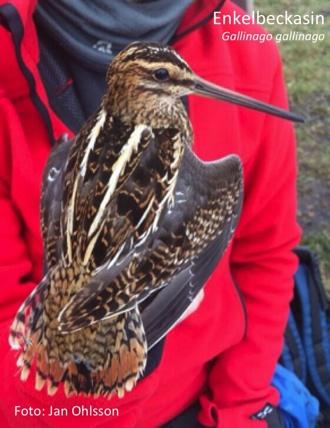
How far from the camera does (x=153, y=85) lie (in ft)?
2.25

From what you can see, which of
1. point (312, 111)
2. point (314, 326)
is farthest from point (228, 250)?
point (312, 111)

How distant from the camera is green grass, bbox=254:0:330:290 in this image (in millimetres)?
2590

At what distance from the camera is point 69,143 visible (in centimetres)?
77

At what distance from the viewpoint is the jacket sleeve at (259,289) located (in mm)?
1316

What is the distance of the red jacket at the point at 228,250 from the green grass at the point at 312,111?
41.3 inches

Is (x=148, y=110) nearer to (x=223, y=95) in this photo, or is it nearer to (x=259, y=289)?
(x=223, y=95)

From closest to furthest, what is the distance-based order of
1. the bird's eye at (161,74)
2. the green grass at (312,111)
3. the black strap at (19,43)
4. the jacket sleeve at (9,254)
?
the bird's eye at (161,74) < the black strap at (19,43) < the jacket sleeve at (9,254) < the green grass at (312,111)

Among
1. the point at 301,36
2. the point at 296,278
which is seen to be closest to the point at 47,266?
the point at 296,278

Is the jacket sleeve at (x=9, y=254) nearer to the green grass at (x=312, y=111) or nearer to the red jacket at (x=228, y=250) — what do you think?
the red jacket at (x=228, y=250)

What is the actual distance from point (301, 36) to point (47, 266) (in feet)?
9.39

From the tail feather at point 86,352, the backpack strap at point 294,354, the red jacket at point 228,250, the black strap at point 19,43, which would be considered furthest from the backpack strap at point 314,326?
the tail feather at point 86,352

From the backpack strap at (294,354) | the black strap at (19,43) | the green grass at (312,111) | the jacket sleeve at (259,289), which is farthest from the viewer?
the green grass at (312,111)

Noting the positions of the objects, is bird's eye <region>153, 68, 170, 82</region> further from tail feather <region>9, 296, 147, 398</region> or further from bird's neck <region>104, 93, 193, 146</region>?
tail feather <region>9, 296, 147, 398</region>

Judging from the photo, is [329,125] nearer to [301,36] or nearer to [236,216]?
[301,36]
